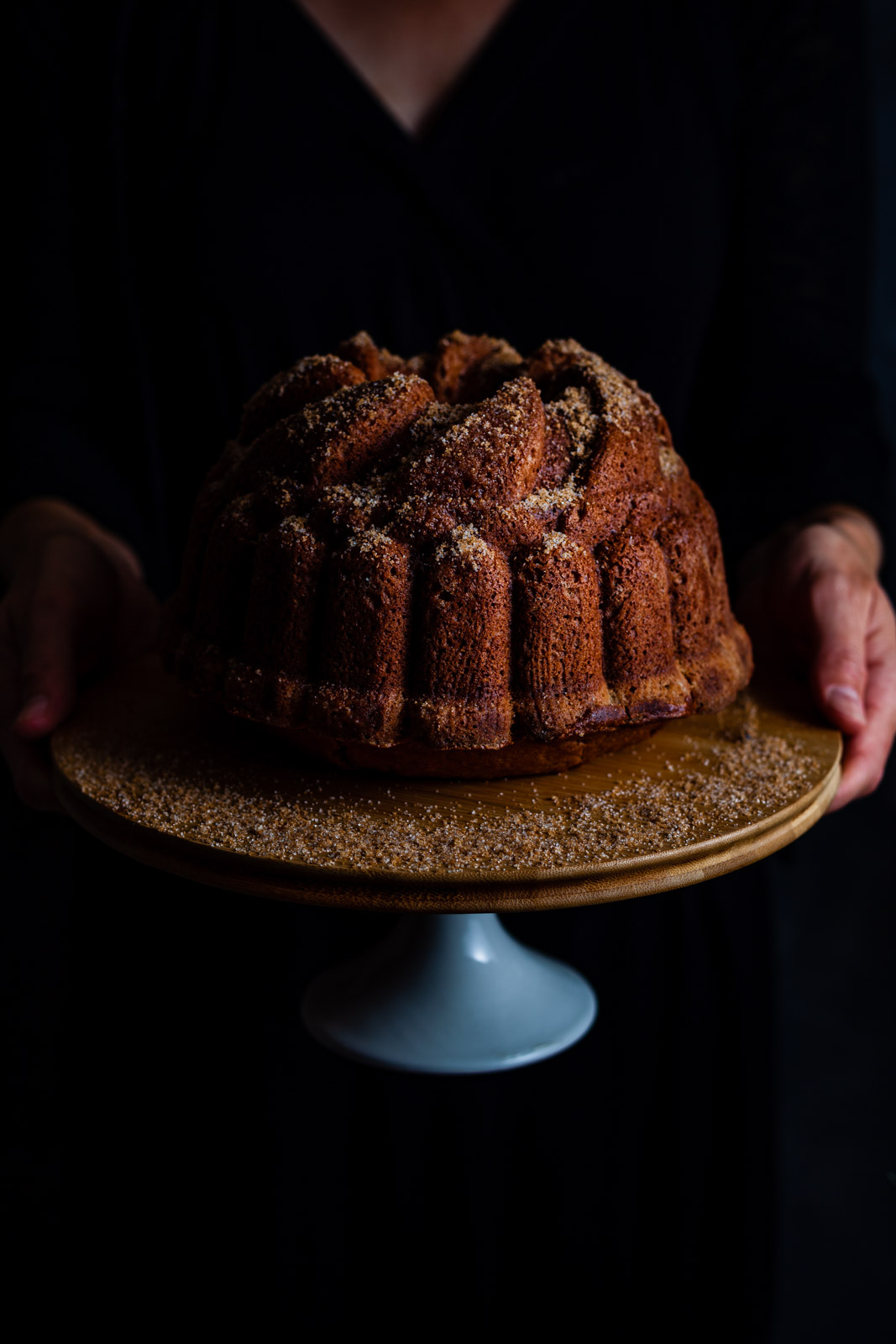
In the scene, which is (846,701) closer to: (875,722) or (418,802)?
(875,722)

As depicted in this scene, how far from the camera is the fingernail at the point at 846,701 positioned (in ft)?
3.30

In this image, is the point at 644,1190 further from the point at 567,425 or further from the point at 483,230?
the point at 483,230

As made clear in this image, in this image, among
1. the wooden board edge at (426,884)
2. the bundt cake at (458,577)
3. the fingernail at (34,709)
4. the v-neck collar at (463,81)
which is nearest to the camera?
the wooden board edge at (426,884)

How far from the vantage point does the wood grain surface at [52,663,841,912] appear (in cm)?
73

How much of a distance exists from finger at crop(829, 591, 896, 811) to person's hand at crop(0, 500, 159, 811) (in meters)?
0.72

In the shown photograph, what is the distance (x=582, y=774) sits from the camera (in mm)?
931

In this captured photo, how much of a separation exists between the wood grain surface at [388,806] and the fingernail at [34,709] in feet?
0.09

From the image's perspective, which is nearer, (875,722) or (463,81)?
(875,722)

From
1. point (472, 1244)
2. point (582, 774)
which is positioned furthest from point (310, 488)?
point (472, 1244)

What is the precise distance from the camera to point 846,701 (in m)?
1.01

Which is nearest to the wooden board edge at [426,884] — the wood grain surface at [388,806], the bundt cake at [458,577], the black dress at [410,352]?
the wood grain surface at [388,806]

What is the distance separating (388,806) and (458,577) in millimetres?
187

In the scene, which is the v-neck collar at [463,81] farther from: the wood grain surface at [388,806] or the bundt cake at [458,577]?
the wood grain surface at [388,806]

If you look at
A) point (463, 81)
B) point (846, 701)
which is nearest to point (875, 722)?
point (846, 701)
